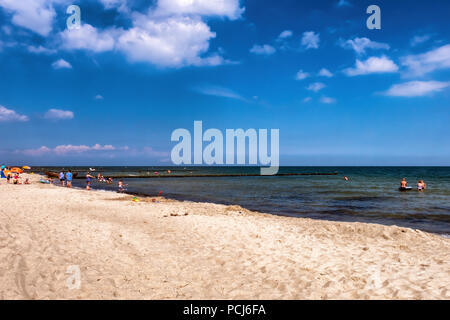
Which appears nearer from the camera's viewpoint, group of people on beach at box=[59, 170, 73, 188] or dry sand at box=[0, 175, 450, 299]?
dry sand at box=[0, 175, 450, 299]

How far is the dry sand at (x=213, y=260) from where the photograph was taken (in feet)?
17.6

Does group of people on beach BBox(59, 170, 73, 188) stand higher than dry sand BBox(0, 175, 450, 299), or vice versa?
group of people on beach BBox(59, 170, 73, 188)

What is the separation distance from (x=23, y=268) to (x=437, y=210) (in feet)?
76.3

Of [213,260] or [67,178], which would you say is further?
[67,178]

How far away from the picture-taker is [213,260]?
7359 millimetres

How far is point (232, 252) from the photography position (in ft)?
26.3

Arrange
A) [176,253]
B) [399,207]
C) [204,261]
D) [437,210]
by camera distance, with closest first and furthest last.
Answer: [204,261]
[176,253]
[437,210]
[399,207]

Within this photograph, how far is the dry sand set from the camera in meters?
5.37

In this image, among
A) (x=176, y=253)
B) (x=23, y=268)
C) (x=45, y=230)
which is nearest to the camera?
(x=23, y=268)

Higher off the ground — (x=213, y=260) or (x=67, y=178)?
(x=67, y=178)
